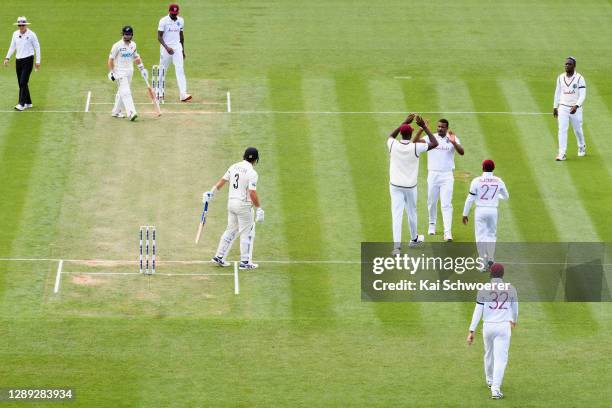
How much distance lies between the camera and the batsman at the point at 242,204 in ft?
98.8

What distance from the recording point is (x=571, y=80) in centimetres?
3662

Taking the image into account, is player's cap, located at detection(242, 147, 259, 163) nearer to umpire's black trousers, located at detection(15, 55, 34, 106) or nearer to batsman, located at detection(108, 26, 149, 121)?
batsman, located at detection(108, 26, 149, 121)

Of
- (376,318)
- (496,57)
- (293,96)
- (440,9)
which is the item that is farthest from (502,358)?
(440,9)

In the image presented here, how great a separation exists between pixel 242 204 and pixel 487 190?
16.8ft

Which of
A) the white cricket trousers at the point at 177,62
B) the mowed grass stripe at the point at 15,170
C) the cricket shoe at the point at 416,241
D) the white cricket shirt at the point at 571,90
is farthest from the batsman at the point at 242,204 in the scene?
the white cricket shirt at the point at 571,90

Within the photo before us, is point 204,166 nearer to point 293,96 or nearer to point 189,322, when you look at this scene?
point 293,96

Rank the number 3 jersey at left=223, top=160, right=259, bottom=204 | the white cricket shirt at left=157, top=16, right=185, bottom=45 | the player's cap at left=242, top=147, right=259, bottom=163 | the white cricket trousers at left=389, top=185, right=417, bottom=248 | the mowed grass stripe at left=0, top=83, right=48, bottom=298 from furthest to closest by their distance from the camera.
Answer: the white cricket shirt at left=157, top=16, right=185, bottom=45 < the mowed grass stripe at left=0, top=83, right=48, bottom=298 < the white cricket trousers at left=389, top=185, right=417, bottom=248 < the player's cap at left=242, top=147, right=259, bottom=163 < the number 3 jersey at left=223, top=160, right=259, bottom=204

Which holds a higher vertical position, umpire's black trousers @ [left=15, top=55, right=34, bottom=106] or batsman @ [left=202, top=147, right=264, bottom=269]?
umpire's black trousers @ [left=15, top=55, right=34, bottom=106]

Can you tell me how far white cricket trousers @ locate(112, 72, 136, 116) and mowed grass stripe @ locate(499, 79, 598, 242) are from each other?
10246mm

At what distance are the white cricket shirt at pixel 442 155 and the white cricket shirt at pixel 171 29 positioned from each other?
10.1 metres

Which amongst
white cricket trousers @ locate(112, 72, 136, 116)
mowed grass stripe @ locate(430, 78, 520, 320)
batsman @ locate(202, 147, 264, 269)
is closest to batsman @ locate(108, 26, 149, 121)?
white cricket trousers @ locate(112, 72, 136, 116)

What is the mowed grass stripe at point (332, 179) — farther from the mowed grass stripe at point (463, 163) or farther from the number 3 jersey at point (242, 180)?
the number 3 jersey at point (242, 180)

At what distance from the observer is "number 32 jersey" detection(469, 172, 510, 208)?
30.5 meters

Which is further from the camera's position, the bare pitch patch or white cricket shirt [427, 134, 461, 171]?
white cricket shirt [427, 134, 461, 171]
